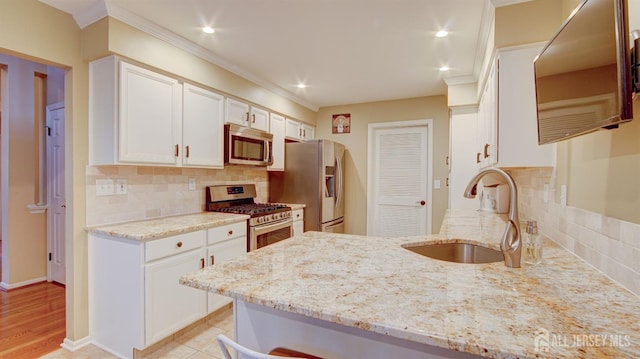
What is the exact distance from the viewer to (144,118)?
229 cm

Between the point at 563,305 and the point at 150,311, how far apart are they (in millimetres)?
2265

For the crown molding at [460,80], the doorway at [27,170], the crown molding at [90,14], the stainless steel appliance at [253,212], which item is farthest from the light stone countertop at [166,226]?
the crown molding at [460,80]

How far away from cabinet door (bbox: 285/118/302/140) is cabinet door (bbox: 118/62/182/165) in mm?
1721

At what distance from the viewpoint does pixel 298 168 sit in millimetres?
4012

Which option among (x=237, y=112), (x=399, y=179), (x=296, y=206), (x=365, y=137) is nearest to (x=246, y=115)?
(x=237, y=112)

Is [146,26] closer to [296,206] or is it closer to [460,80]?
[296,206]

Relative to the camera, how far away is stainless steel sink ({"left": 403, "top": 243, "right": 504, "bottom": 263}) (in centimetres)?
171

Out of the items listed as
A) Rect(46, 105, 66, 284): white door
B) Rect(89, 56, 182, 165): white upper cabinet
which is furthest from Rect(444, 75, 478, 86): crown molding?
Rect(46, 105, 66, 284): white door

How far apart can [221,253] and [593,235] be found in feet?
8.01

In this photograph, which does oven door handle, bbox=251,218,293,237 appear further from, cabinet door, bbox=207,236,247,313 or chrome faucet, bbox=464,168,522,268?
chrome faucet, bbox=464,168,522,268

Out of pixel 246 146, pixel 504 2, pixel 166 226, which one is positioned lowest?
pixel 166 226

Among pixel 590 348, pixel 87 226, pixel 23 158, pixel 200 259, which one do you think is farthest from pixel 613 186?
pixel 23 158

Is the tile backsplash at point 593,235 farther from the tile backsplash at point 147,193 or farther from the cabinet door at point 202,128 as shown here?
the tile backsplash at point 147,193

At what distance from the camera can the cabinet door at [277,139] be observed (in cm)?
382
